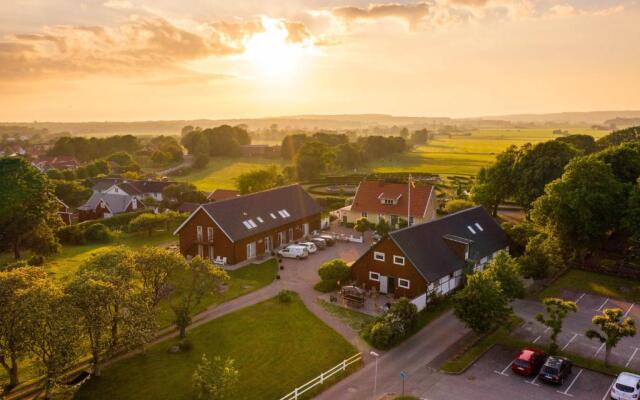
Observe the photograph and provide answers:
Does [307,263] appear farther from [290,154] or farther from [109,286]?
[290,154]

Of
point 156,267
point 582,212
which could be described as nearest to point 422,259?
point 582,212

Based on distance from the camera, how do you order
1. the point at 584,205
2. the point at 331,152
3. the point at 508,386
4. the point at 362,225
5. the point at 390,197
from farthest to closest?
the point at 331,152, the point at 390,197, the point at 362,225, the point at 584,205, the point at 508,386

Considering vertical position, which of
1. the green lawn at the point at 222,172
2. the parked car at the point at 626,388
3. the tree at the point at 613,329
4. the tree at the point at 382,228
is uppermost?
the tree at the point at 613,329

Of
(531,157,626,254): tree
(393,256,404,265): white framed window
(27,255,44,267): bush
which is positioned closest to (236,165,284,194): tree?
(27,255,44,267): bush

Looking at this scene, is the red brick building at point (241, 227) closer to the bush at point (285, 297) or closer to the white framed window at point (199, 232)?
the white framed window at point (199, 232)

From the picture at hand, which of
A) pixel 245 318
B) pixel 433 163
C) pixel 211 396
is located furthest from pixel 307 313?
Result: pixel 433 163

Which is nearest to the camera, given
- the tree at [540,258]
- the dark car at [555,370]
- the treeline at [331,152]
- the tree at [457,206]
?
the dark car at [555,370]

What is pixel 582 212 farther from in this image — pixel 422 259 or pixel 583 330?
pixel 422 259

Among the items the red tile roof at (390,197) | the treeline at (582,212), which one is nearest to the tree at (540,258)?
the treeline at (582,212)
